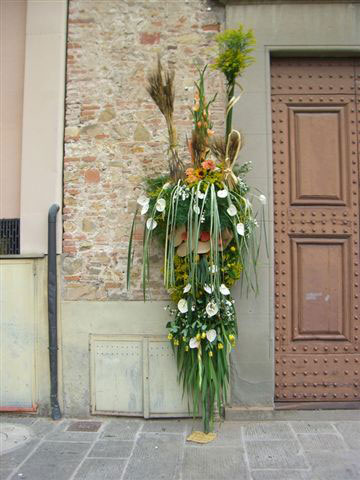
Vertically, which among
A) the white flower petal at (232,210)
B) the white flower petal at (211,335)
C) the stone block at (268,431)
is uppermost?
the white flower petal at (232,210)

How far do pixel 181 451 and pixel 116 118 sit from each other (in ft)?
10.7

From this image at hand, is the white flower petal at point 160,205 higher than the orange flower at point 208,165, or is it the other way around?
the orange flower at point 208,165

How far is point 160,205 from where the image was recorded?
3898mm

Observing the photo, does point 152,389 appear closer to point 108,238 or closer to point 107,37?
point 108,238

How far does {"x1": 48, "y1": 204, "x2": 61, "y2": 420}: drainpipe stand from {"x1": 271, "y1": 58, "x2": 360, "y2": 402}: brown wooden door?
7.32 ft

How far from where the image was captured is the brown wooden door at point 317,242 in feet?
14.9

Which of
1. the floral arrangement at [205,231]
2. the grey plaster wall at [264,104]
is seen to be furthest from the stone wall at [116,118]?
the floral arrangement at [205,231]

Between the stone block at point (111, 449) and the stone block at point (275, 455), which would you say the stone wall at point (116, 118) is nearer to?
the stone block at point (111, 449)

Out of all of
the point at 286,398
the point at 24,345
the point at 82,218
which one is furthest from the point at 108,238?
the point at 286,398

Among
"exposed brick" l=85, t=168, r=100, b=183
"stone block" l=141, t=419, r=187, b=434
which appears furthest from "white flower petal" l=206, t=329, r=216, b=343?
"exposed brick" l=85, t=168, r=100, b=183

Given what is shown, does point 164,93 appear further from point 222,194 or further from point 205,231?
point 205,231

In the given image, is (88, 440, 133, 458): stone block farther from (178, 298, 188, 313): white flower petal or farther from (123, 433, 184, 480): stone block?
(178, 298, 188, 313): white flower petal

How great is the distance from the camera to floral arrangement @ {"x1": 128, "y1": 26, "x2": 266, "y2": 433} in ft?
12.5

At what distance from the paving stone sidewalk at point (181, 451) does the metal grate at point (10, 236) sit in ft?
5.60
